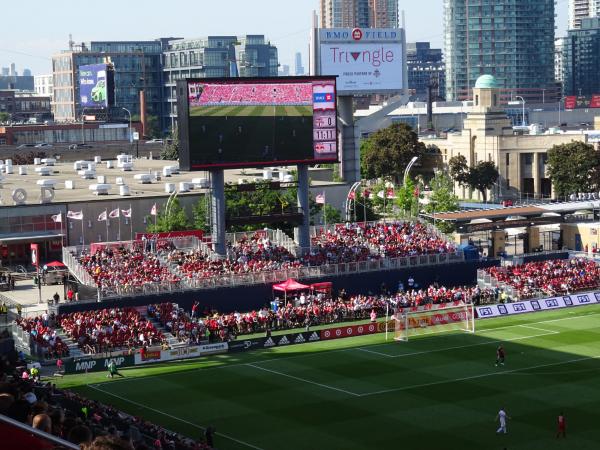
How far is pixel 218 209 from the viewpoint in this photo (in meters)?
73.6

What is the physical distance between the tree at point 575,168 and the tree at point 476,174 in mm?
12172

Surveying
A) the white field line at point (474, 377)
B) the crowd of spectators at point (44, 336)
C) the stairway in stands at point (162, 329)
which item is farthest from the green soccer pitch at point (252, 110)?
the white field line at point (474, 377)

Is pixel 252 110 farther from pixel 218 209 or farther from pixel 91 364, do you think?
pixel 91 364

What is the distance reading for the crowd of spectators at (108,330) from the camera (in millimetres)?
59969

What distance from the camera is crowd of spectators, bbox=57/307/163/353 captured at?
5997 cm

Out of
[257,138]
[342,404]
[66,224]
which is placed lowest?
[342,404]

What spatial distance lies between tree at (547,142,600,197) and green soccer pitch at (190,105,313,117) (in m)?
57.0

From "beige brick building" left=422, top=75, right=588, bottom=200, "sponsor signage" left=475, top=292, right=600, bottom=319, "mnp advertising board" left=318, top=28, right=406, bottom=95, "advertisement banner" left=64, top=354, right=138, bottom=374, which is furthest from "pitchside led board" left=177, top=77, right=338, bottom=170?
"beige brick building" left=422, top=75, right=588, bottom=200

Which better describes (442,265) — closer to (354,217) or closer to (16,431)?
(354,217)

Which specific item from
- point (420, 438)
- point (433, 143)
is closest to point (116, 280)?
point (420, 438)

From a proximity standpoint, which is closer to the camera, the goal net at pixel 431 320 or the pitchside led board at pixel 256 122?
the goal net at pixel 431 320

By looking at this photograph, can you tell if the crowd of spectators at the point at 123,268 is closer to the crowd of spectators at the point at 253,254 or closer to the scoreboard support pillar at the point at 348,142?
the crowd of spectators at the point at 253,254

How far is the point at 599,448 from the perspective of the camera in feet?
134

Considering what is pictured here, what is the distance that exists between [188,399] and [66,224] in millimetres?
36485
